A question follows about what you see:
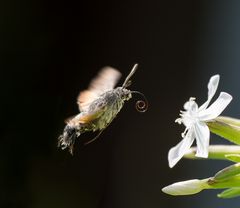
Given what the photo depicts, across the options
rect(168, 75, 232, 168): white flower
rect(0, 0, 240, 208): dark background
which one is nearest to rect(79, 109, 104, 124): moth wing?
rect(168, 75, 232, 168): white flower

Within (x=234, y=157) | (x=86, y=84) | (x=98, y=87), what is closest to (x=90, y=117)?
(x=98, y=87)

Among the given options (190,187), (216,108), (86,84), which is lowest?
(190,187)

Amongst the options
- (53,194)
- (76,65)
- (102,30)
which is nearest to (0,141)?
(53,194)

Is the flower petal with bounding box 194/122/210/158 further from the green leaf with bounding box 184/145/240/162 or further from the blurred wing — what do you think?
the blurred wing

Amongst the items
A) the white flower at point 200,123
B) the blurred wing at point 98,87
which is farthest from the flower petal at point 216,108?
the blurred wing at point 98,87

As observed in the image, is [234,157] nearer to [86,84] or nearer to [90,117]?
[90,117]
